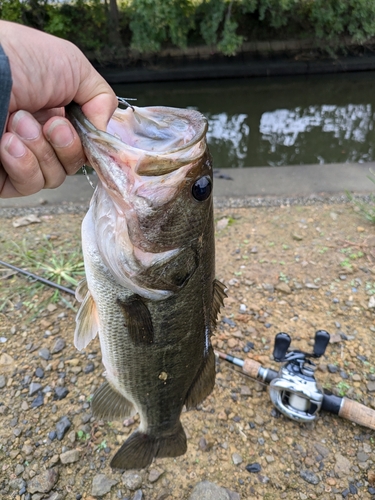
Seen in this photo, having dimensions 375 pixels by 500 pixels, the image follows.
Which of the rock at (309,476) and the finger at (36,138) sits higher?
the finger at (36,138)

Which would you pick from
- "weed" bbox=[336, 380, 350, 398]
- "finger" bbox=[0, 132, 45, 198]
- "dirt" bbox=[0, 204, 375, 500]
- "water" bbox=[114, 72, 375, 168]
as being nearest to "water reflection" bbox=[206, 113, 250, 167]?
"water" bbox=[114, 72, 375, 168]

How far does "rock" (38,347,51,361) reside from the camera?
2.52 meters

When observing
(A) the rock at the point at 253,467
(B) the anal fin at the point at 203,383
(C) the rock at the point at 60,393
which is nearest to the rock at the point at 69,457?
(C) the rock at the point at 60,393

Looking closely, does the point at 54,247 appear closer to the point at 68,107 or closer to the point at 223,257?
the point at 223,257

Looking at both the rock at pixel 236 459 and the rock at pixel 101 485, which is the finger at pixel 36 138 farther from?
the rock at pixel 236 459

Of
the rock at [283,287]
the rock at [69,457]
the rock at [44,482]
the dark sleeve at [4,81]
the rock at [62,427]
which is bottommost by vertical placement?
the rock at [44,482]

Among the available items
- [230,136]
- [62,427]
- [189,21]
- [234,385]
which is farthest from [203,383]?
[189,21]

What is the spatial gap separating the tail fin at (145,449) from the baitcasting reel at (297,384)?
689 millimetres

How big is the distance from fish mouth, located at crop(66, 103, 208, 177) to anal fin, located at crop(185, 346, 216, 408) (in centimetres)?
91

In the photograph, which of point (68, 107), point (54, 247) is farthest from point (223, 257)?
point (68, 107)

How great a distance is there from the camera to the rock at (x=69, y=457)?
201 cm

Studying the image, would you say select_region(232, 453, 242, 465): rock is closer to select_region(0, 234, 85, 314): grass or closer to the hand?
select_region(0, 234, 85, 314): grass

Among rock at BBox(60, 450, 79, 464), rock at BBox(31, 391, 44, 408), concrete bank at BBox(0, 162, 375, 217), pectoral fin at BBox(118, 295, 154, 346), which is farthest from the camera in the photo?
concrete bank at BBox(0, 162, 375, 217)

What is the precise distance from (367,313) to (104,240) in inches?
95.2
